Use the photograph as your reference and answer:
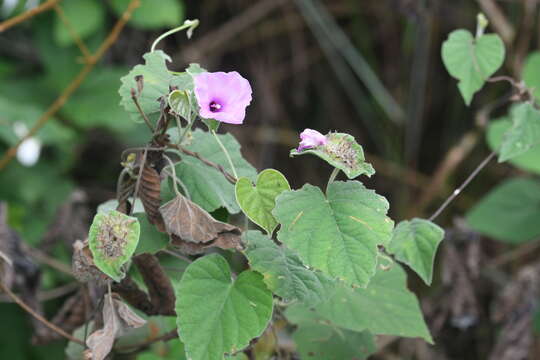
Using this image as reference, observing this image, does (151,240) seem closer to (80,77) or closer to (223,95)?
(223,95)

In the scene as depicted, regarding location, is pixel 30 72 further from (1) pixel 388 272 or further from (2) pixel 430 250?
(2) pixel 430 250

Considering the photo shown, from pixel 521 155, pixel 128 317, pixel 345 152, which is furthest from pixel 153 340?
pixel 521 155

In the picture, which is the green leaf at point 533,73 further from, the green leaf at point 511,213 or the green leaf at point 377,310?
the green leaf at point 377,310

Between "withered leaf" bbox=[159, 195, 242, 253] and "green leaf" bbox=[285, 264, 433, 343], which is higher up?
"withered leaf" bbox=[159, 195, 242, 253]

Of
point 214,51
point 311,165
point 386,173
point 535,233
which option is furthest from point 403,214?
point 214,51

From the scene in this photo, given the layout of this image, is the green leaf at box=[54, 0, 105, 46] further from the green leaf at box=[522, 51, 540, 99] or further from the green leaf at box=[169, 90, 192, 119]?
the green leaf at box=[169, 90, 192, 119]

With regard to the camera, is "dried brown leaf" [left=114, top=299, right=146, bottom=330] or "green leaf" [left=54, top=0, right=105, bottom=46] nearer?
"dried brown leaf" [left=114, top=299, right=146, bottom=330]

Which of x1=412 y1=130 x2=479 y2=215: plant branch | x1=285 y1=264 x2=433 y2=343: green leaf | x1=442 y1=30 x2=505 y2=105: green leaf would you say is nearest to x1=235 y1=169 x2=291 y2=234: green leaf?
x1=285 y1=264 x2=433 y2=343: green leaf
